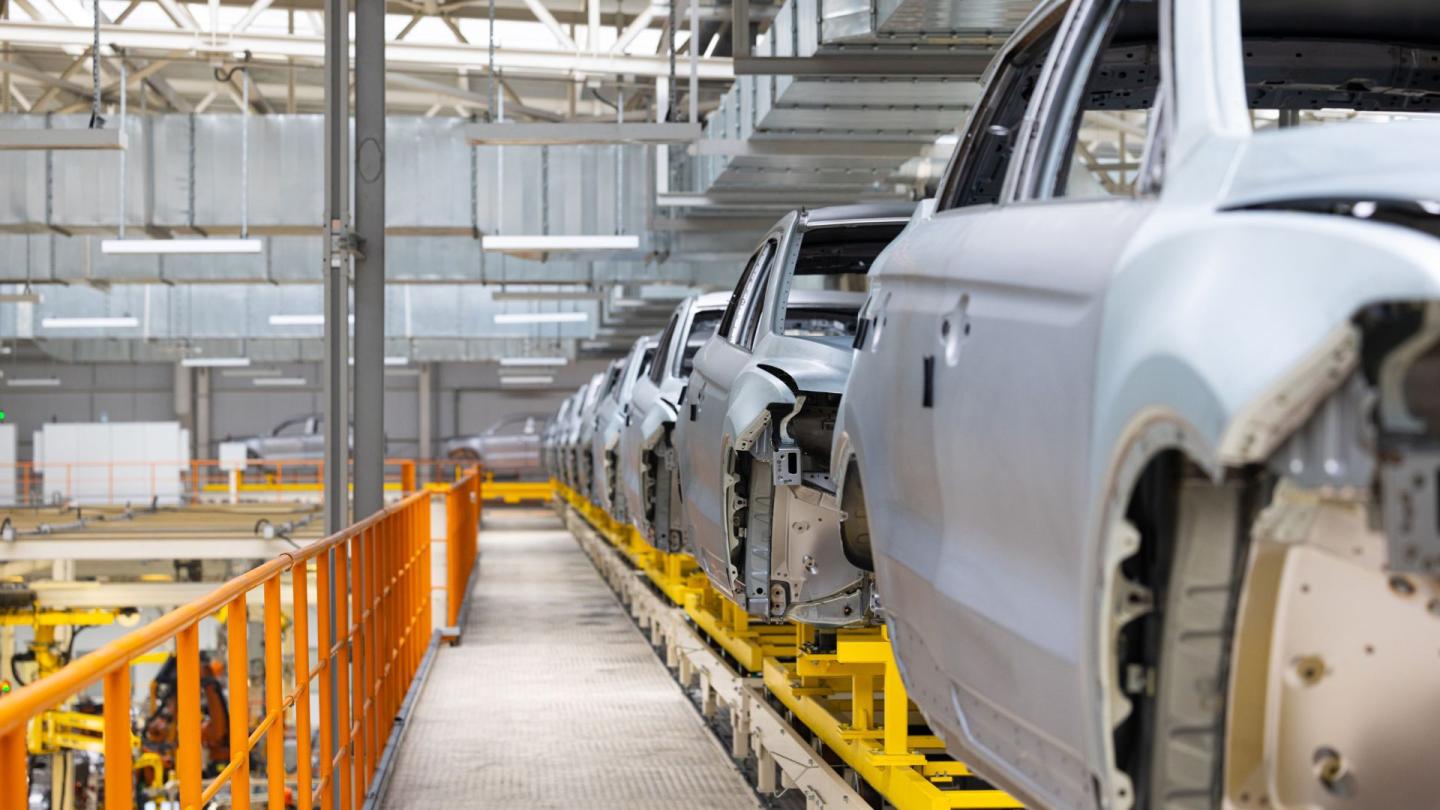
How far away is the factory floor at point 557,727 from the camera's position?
6816mm

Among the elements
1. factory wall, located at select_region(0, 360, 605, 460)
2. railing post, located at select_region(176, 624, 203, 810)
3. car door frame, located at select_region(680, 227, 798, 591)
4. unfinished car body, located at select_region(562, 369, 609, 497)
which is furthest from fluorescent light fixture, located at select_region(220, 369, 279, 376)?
railing post, located at select_region(176, 624, 203, 810)

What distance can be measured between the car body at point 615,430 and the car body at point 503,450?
28.2 meters

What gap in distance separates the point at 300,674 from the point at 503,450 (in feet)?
119

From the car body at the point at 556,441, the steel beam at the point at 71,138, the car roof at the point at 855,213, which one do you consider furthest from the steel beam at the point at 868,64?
the car body at the point at 556,441

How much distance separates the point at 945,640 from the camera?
9.62ft

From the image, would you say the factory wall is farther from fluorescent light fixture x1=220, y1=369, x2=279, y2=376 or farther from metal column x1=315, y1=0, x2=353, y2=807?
metal column x1=315, y1=0, x2=353, y2=807

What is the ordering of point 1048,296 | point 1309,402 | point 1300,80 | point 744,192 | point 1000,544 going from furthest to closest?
point 744,192 → point 1300,80 → point 1000,544 → point 1048,296 → point 1309,402

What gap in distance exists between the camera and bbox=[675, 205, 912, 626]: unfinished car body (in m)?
5.50

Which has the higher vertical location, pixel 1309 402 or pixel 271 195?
pixel 271 195

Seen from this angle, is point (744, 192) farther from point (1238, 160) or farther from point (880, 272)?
point (1238, 160)

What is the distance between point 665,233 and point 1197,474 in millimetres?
15658

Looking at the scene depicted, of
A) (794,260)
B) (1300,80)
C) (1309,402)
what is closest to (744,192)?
(794,260)

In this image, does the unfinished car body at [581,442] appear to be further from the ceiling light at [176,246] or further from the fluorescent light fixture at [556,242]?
the ceiling light at [176,246]

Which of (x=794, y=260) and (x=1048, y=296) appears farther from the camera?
(x=794, y=260)
